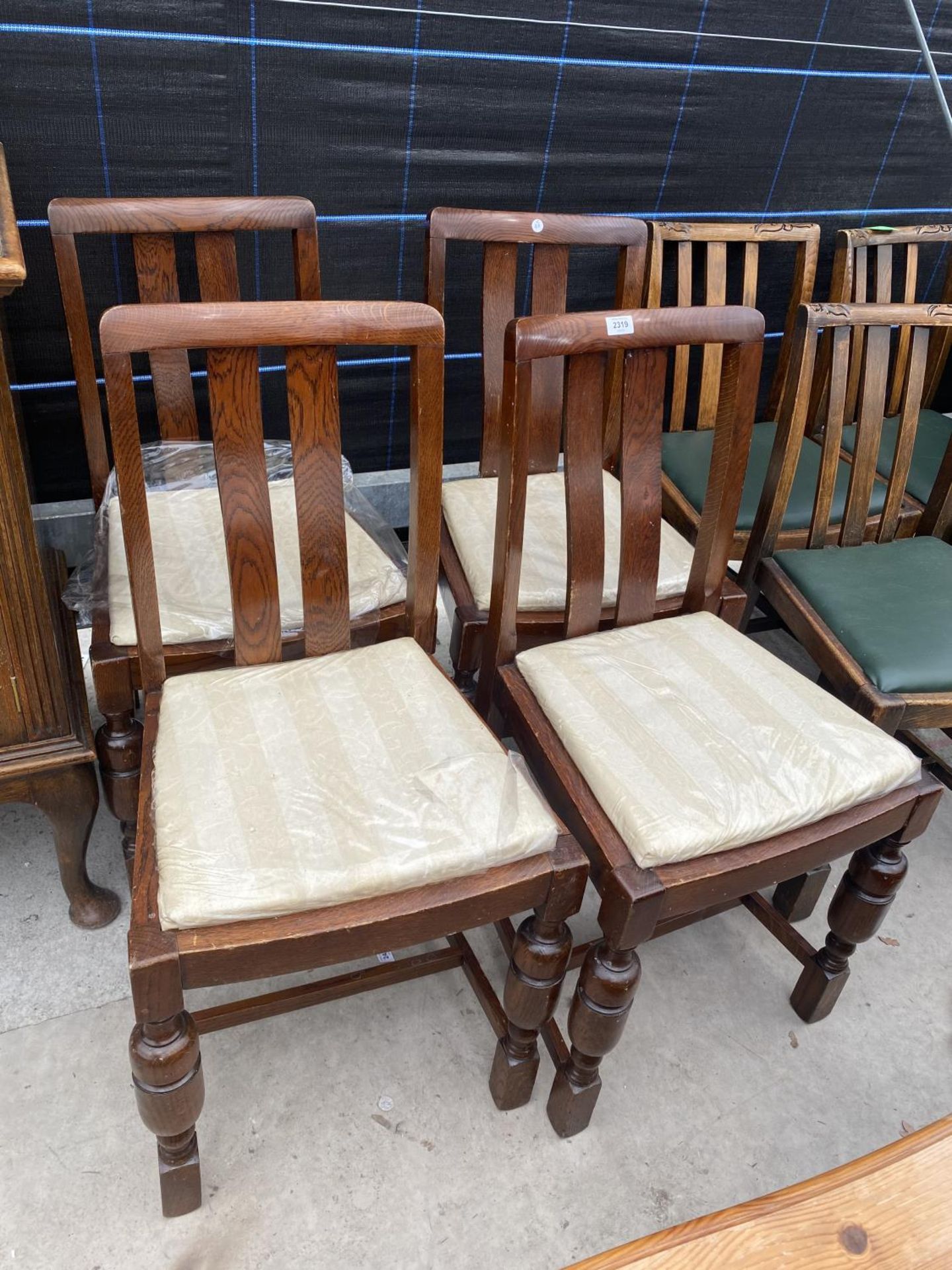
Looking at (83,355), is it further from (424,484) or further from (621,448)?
(621,448)

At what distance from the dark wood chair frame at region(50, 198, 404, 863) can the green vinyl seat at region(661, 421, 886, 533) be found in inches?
33.2

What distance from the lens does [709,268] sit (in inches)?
81.7

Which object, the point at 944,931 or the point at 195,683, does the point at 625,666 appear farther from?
the point at 944,931

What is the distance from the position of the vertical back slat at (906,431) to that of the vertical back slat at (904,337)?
39 cm

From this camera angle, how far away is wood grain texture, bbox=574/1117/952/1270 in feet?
2.71

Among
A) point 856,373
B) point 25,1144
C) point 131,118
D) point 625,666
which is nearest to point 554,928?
point 625,666

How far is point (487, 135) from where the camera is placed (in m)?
1.95

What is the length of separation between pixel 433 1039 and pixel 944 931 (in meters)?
1.03

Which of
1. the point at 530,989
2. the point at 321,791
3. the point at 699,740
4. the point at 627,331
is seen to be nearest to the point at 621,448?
the point at 627,331

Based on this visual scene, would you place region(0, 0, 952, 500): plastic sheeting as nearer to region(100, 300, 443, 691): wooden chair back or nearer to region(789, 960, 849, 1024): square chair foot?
region(100, 300, 443, 691): wooden chair back

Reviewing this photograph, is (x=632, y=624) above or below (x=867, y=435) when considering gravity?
below

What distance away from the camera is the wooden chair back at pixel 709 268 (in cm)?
201

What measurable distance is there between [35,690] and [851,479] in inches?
58.3

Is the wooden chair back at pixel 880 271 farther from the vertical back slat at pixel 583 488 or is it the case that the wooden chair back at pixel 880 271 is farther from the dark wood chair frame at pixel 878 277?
the vertical back slat at pixel 583 488
